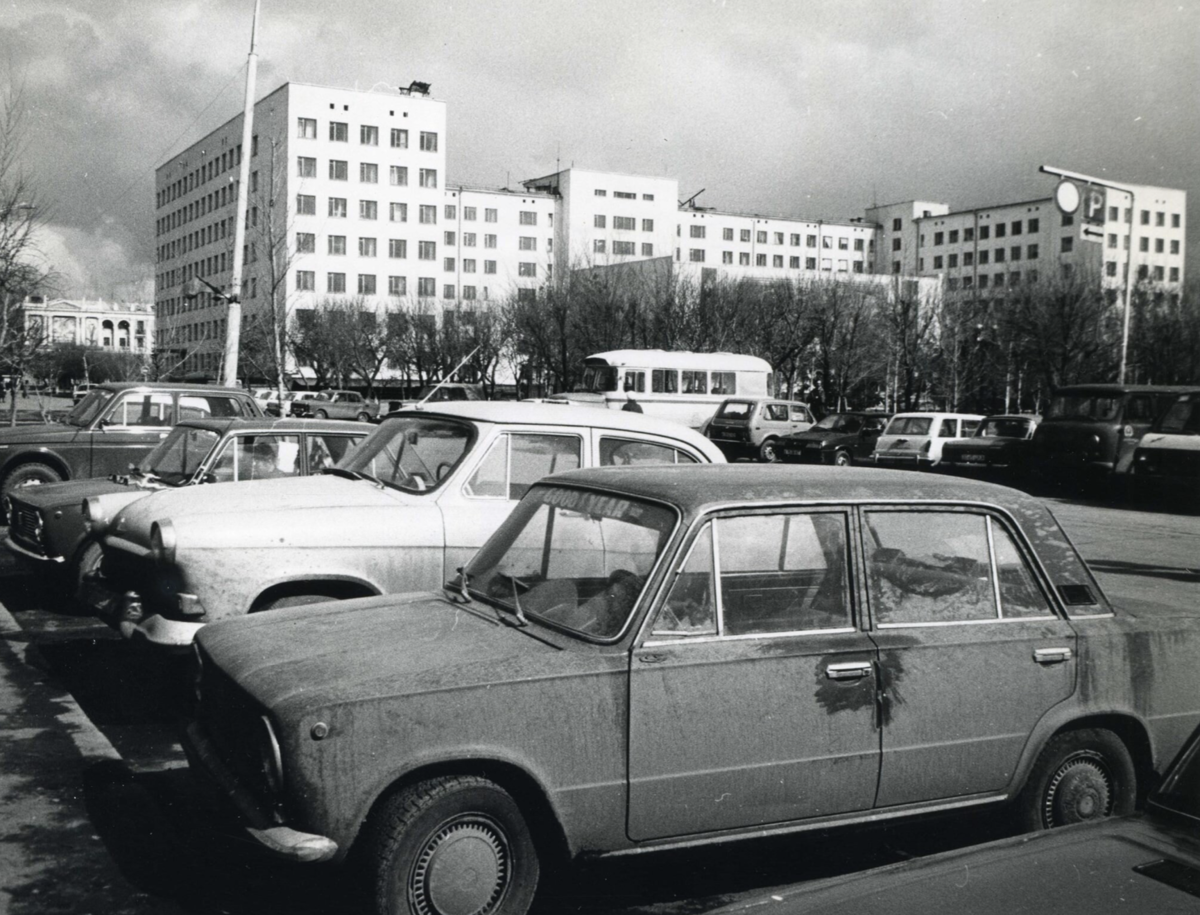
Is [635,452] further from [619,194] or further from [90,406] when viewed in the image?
[619,194]

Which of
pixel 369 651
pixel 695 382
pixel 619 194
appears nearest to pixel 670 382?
pixel 695 382

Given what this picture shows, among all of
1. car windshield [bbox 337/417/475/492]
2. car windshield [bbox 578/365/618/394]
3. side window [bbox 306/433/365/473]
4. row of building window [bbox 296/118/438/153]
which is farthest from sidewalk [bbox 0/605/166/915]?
row of building window [bbox 296/118/438/153]

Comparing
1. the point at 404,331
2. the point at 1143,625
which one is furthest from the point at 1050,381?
the point at 1143,625

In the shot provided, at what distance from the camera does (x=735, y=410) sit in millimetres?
33062

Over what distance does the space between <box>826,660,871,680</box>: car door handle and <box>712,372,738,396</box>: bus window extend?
3416 centimetres

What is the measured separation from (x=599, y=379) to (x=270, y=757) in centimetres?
3281

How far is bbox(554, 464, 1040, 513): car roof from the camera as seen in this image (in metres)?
3.94

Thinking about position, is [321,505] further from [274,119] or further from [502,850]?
[274,119]

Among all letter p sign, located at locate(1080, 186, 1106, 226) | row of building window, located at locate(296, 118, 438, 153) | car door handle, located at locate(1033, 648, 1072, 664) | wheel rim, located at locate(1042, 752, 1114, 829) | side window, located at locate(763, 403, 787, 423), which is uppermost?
row of building window, located at locate(296, 118, 438, 153)

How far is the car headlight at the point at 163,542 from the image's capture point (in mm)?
5500

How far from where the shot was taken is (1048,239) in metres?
106

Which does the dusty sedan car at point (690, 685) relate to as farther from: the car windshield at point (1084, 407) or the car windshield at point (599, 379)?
the car windshield at point (599, 379)

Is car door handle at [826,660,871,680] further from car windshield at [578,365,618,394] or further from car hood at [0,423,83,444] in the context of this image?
car windshield at [578,365,618,394]

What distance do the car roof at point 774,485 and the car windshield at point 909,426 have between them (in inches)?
981
